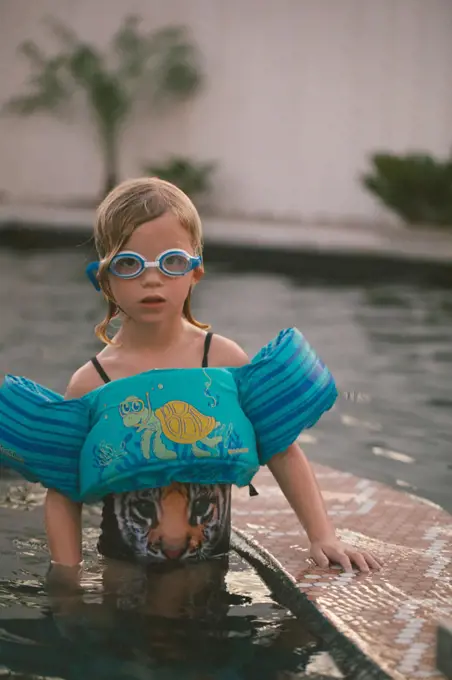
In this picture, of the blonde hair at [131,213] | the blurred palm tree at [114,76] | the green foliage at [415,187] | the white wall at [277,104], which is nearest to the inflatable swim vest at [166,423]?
the blonde hair at [131,213]

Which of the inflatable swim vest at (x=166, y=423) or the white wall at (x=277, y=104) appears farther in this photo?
the white wall at (x=277, y=104)

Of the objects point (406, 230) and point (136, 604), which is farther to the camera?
point (406, 230)

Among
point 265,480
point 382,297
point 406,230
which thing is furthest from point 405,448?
point 406,230

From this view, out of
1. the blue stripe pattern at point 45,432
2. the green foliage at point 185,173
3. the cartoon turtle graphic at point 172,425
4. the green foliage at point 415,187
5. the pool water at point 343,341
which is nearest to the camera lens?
the cartoon turtle graphic at point 172,425

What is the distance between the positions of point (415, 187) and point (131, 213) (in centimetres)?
1275

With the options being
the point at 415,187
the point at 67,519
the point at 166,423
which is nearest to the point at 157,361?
the point at 166,423

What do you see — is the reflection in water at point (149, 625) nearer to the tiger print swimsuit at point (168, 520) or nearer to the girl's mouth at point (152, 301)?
the tiger print swimsuit at point (168, 520)

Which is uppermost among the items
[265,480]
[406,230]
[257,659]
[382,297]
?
[406,230]

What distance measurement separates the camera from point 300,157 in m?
18.5

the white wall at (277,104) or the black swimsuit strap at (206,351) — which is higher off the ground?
the white wall at (277,104)

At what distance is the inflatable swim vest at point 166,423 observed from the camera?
297 cm

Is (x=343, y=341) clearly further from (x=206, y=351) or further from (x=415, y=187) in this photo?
(x=415, y=187)

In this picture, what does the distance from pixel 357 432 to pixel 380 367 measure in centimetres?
160

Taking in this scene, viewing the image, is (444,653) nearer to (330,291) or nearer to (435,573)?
(435,573)
